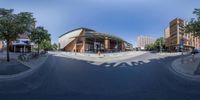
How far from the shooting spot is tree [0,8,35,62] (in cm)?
2627

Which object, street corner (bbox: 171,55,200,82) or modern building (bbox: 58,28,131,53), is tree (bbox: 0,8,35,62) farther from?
modern building (bbox: 58,28,131,53)

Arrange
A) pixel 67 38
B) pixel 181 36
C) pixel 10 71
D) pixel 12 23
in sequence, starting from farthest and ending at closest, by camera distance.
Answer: pixel 67 38 < pixel 181 36 < pixel 12 23 < pixel 10 71

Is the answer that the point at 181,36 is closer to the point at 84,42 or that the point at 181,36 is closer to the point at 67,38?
the point at 84,42

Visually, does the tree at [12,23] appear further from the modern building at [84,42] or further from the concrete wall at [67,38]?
the concrete wall at [67,38]

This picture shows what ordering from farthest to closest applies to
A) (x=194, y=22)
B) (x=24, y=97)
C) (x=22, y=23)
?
1. (x=22, y=23)
2. (x=194, y=22)
3. (x=24, y=97)

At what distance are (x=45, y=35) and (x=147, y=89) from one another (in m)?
36.7

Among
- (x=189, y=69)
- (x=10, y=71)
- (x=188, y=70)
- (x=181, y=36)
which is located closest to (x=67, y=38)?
(x=181, y=36)

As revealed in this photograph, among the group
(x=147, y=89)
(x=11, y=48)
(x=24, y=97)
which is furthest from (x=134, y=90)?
(x=11, y=48)

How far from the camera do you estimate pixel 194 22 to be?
2544 cm

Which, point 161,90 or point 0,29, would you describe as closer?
point 161,90

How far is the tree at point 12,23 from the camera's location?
26272 millimetres

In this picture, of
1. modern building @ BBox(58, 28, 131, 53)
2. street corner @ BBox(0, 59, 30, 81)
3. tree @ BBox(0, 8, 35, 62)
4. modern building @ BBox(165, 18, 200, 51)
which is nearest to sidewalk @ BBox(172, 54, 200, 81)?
modern building @ BBox(165, 18, 200, 51)

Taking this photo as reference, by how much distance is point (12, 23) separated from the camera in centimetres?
2659

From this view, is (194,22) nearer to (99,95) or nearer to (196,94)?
(196,94)
